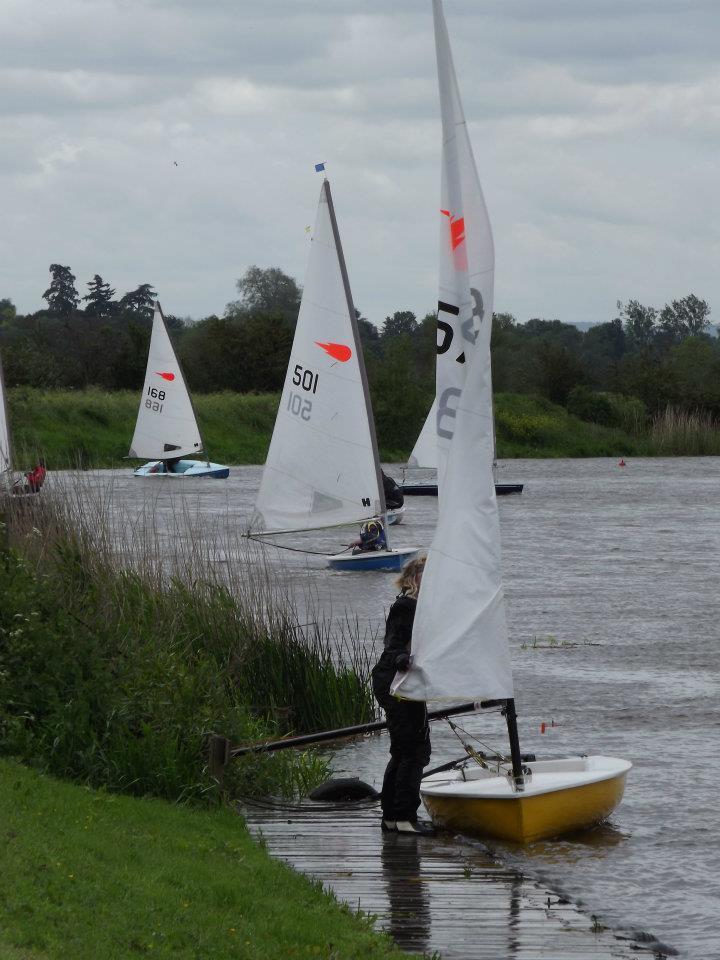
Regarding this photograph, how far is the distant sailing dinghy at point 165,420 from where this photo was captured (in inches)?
2421

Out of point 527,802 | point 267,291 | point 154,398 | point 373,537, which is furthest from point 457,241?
point 267,291

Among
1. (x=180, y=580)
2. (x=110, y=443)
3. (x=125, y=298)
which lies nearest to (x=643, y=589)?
(x=180, y=580)

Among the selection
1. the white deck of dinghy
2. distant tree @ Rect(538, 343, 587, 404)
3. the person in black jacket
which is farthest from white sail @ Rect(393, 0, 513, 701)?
distant tree @ Rect(538, 343, 587, 404)

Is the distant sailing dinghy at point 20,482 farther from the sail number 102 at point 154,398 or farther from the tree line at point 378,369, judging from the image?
the tree line at point 378,369

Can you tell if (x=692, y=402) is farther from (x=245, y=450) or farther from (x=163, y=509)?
(x=163, y=509)

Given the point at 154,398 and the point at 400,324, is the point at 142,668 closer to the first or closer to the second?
the point at 154,398

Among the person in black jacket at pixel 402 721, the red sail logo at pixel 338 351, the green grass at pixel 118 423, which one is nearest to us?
the person in black jacket at pixel 402 721

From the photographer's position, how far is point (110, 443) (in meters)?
68.1

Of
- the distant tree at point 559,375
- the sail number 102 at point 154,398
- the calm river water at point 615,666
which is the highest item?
the distant tree at point 559,375

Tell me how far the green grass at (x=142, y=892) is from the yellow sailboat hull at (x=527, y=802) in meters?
1.69

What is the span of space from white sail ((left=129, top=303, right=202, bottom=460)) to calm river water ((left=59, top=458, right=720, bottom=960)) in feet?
38.6

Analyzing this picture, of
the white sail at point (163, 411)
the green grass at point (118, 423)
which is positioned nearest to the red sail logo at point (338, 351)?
the green grass at point (118, 423)

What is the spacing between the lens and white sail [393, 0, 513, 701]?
10.1m

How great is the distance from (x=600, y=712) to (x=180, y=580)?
17.7ft
